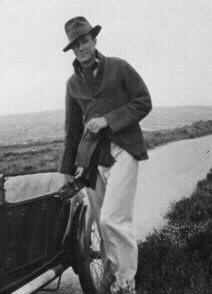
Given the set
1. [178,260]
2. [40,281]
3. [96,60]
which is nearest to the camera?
[40,281]

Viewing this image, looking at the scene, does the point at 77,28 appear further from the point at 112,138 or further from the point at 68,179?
the point at 68,179

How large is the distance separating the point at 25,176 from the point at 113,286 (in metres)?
1.12

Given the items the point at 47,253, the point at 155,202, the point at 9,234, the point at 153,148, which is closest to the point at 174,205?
the point at 155,202

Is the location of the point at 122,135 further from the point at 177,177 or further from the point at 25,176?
the point at 177,177

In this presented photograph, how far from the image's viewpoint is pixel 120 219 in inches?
168

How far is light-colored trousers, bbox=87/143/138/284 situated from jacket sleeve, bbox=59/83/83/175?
1.54ft

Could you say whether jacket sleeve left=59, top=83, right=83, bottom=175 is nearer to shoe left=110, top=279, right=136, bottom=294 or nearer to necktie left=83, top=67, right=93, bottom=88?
necktie left=83, top=67, right=93, bottom=88

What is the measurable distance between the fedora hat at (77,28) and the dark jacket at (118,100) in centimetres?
21

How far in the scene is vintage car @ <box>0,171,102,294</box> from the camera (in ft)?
11.7

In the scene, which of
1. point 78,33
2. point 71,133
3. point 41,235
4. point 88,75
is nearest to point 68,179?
point 71,133

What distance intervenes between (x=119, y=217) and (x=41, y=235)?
67 cm

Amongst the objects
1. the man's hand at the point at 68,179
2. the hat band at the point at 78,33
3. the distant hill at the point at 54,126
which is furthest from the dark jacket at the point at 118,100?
the distant hill at the point at 54,126

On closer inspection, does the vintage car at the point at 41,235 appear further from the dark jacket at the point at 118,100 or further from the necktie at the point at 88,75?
the necktie at the point at 88,75

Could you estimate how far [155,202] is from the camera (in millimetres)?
9352
